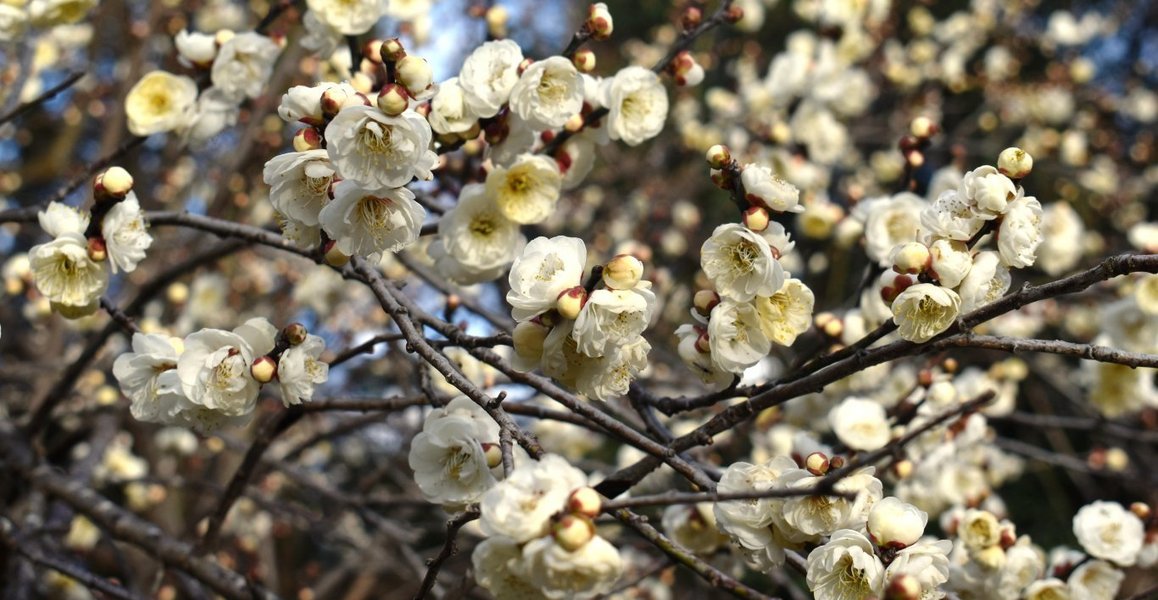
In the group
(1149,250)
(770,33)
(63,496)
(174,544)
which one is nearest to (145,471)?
(63,496)


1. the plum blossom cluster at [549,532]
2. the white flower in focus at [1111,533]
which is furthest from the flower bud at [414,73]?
the white flower in focus at [1111,533]

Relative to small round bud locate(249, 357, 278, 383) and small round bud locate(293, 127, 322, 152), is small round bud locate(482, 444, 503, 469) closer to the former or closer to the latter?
small round bud locate(249, 357, 278, 383)

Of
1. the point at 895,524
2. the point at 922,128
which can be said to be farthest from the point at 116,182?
the point at 922,128

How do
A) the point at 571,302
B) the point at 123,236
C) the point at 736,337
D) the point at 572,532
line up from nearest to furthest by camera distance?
1. the point at 572,532
2. the point at 571,302
3. the point at 736,337
4. the point at 123,236

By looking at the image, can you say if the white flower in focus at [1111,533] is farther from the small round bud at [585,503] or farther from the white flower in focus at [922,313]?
the small round bud at [585,503]

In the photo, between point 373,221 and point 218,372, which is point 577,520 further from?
point 218,372

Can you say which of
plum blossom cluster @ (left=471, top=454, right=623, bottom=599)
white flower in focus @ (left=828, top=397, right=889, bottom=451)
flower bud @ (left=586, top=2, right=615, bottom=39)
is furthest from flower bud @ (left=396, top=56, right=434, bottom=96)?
white flower in focus @ (left=828, top=397, right=889, bottom=451)
